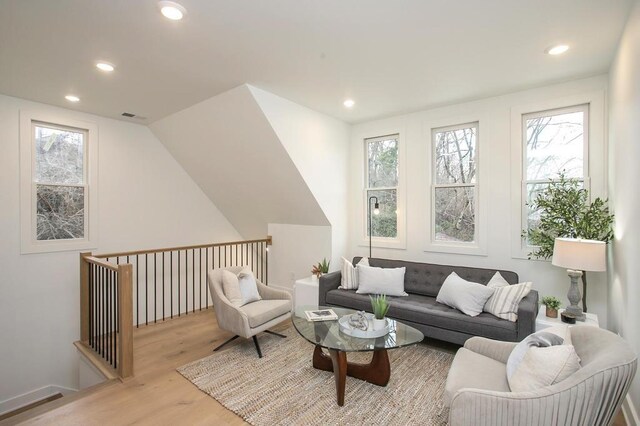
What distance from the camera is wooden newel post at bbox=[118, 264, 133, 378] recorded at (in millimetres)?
2785

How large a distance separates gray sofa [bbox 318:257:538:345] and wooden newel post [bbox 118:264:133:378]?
2096 mm

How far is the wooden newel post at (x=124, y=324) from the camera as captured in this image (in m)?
2.79

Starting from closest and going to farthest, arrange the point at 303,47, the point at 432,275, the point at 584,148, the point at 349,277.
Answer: the point at 303,47 < the point at 584,148 < the point at 432,275 < the point at 349,277

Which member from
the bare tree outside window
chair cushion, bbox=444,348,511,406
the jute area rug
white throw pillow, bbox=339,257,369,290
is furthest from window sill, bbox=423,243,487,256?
the bare tree outside window

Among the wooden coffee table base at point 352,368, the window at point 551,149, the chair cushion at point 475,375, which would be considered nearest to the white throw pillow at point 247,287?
the wooden coffee table base at point 352,368

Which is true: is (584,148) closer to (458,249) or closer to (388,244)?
(458,249)

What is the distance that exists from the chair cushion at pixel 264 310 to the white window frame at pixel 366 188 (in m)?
1.77

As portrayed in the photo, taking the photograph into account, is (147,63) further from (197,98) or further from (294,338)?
(294,338)

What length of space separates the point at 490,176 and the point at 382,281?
180cm

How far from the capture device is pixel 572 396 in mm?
1428

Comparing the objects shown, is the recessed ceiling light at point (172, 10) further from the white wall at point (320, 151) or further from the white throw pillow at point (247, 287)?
the white throw pillow at point (247, 287)

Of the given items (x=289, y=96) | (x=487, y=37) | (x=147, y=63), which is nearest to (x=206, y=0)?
(x=147, y=63)

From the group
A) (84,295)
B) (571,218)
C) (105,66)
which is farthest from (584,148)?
(84,295)

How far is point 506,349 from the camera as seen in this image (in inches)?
86.0
